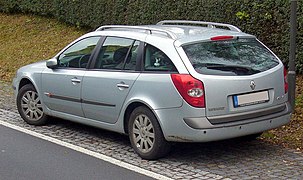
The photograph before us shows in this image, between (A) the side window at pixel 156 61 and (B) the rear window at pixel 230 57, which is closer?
(B) the rear window at pixel 230 57

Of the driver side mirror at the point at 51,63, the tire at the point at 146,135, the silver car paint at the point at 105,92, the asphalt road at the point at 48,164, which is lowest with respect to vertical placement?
the asphalt road at the point at 48,164

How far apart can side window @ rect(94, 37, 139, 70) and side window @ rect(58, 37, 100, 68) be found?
0.83ft

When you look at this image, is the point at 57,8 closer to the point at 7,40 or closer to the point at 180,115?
the point at 7,40

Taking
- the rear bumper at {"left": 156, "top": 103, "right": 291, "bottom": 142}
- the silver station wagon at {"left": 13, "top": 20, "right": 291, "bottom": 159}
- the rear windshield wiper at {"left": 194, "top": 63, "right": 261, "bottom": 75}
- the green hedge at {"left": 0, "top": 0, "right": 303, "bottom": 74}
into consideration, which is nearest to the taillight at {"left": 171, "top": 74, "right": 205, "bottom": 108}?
the silver station wagon at {"left": 13, "top": 20, "right": 291, "bottom": 159}

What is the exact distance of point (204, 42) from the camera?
7.42 meters

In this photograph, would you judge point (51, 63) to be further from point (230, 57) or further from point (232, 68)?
point (232, 68)

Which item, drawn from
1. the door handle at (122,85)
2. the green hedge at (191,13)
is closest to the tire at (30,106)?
the door handle at (122,85)

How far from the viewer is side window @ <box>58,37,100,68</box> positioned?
27.7ft

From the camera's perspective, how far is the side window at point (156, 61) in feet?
23.7

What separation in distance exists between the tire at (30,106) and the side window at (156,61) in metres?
2.39

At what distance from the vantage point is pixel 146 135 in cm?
733

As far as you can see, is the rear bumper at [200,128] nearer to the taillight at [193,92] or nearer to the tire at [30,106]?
the taillight at [193,92]

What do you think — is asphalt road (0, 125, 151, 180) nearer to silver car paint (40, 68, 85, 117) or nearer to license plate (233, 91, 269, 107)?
silver car paint (40, 68, 85, 117)

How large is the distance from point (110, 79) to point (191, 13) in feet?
18.7
